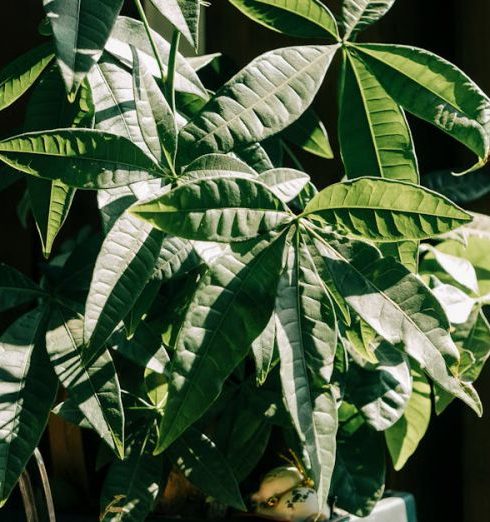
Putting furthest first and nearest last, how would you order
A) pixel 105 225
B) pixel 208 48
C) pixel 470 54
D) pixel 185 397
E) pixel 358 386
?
pixel 208 48
pixel 470 54
pixel 358 386
pixel 105 225
pixel 185 397

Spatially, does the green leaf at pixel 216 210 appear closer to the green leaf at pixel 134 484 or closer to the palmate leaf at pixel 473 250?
the green leaf at pixel 134 484

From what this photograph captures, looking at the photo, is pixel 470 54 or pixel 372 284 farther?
pixel 470 54

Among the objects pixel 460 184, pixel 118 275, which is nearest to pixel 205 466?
pixel 118 275

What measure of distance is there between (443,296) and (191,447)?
31cm

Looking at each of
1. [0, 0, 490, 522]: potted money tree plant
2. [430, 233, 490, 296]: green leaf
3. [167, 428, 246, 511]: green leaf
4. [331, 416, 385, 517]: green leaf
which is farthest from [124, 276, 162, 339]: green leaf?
[430, 233, 490, 296]: green leaf

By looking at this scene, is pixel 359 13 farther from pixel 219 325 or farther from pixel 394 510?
pixel 394 510

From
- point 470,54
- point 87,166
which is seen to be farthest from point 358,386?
point 470,54

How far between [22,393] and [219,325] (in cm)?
23

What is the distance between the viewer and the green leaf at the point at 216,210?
0.51 m

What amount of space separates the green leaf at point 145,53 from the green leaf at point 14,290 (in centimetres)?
24

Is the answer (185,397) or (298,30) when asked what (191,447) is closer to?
(185,397)

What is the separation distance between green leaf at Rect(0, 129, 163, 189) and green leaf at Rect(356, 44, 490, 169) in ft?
0.73

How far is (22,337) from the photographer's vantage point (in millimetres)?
730

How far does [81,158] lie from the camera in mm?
598
